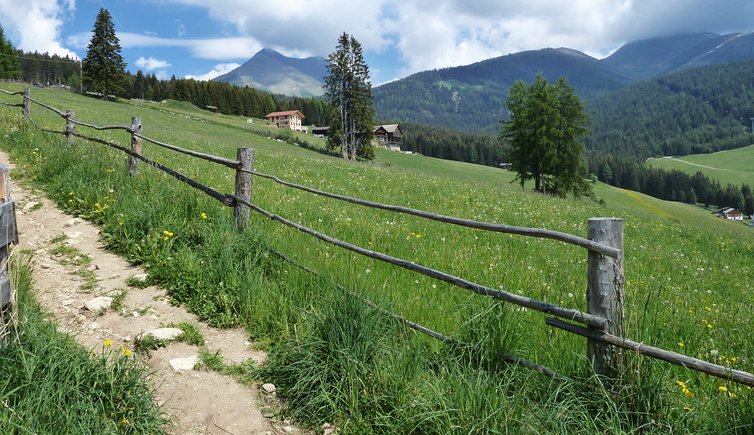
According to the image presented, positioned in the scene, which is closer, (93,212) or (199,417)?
(199,417)

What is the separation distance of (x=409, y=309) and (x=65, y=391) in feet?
10.1

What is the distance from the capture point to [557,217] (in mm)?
17312

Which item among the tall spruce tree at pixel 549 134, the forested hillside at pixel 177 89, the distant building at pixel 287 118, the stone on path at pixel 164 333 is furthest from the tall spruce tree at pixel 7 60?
the stone on path at pixel 164 333

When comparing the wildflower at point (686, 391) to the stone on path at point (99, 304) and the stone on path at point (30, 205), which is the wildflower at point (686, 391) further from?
the stone on path at point (30, 205)

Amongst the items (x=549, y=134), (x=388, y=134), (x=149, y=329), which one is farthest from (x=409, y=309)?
(x=388, y=134)

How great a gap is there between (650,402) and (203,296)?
15.3ft

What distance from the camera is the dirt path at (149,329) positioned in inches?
152

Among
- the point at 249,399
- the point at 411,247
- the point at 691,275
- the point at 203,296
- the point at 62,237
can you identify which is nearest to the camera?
the point at 249,399

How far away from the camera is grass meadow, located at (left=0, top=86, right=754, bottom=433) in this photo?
3.25 metres

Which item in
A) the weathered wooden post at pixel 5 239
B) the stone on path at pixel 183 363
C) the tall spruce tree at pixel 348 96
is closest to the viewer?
the weathered wooden post at pixel 5 239

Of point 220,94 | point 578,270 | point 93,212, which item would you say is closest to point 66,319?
point 93,212

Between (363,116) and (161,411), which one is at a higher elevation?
(363,116)

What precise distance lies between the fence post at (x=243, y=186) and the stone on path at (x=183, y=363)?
2.91m

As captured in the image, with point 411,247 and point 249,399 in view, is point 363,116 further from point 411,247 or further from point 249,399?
point 249,399
